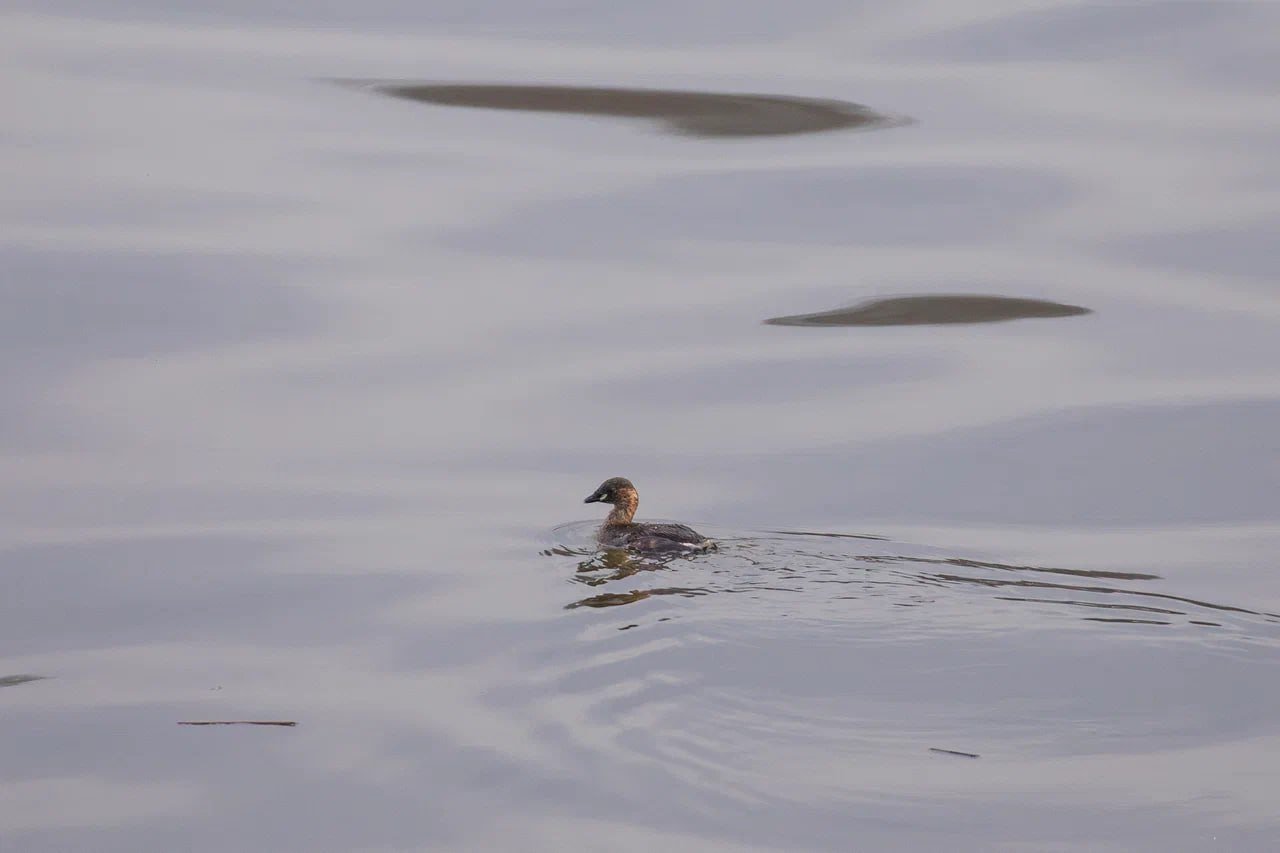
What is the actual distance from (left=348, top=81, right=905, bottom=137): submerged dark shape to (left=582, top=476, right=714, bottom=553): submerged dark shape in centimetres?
340

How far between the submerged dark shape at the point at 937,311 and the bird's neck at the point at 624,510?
1.63 m

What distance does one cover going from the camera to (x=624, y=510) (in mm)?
6742

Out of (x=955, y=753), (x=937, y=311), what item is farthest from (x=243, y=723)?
(x=937, y=311)

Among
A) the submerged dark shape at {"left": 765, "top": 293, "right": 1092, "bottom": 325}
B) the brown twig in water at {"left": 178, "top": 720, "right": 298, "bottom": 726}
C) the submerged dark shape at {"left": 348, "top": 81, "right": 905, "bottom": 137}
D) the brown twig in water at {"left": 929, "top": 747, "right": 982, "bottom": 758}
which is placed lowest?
the brown twig in water at {"left": 929, "top": 747, "right": 982, "bottom": 758}

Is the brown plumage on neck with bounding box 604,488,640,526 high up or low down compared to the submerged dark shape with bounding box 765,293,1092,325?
down

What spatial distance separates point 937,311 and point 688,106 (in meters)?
2.14

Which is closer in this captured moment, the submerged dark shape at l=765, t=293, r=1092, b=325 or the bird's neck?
the bird's neck

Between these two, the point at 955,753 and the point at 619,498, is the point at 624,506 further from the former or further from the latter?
the point at 955,753

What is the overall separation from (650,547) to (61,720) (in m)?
2.32

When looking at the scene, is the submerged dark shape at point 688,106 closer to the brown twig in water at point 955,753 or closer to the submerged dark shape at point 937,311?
the submerged dark shape at point 937,311

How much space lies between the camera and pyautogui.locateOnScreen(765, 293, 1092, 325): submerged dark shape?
319 inches

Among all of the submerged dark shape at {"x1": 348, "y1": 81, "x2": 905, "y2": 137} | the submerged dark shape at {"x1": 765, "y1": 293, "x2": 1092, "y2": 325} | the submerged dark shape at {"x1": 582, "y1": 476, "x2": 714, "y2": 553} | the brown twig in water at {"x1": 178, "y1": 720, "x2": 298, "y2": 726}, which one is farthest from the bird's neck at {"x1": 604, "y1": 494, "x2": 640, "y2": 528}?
the submerged dark shape at {"x1": 348, "y1": 81, "x2": 905, "y2": 137}

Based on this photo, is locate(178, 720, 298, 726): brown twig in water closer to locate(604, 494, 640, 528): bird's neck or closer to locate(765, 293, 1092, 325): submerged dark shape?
locate(604, 494, 640, 528): bird's neck

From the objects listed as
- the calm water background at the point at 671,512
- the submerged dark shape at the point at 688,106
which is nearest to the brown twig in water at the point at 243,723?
the calm water background at the point at 671,512
